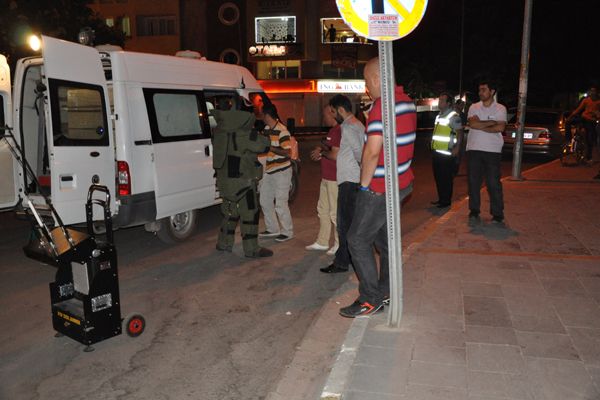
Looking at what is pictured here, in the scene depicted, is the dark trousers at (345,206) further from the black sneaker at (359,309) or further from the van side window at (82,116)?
the van side window at (82,116)

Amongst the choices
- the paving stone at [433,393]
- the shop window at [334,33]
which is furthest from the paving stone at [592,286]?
the shop window at [334,33]

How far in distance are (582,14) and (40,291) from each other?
43.0m

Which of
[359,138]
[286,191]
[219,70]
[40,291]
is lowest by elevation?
[40,291]

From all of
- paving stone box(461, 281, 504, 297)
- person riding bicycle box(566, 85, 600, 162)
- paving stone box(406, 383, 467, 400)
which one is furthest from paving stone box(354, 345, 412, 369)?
person riding bicycle box(566, 85, 600, 162)

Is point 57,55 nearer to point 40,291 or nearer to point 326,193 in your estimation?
point 40,291

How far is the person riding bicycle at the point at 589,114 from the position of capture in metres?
14.9

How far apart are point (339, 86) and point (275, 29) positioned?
590cm

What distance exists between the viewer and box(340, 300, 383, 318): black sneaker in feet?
16.0

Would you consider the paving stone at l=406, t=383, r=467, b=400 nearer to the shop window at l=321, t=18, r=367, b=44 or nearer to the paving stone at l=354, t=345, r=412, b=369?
the paving stone at l=354, t=345, r=412, b=369

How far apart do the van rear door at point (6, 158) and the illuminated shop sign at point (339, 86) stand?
34807 millimetres

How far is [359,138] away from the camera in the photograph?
235 inches

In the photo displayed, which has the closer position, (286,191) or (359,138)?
(359,138)

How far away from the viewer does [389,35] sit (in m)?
4.02

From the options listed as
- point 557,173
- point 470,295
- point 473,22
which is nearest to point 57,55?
point 470,295
